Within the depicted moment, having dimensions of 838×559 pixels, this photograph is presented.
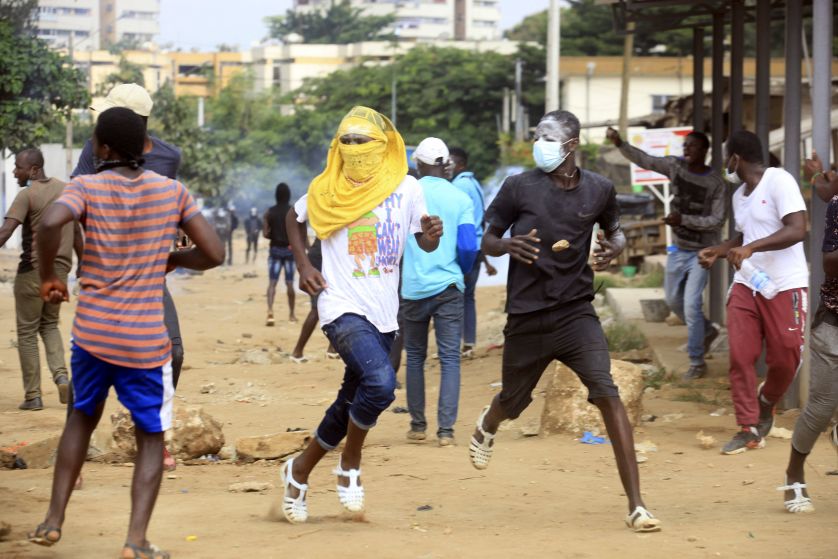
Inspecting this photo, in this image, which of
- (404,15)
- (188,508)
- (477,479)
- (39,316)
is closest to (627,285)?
(39,316)

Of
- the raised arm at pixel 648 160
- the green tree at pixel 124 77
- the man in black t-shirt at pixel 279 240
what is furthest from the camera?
the green tree at pixel 124 77

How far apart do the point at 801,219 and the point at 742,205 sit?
49 cm

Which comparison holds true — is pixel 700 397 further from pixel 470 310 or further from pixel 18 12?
pixel 18 12

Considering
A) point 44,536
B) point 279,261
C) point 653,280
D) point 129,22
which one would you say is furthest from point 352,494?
point 129,22

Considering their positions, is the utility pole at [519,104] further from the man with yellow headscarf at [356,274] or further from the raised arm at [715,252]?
the man with yellow headscarf at [356,274]

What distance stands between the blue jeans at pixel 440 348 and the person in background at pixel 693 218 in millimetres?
2805

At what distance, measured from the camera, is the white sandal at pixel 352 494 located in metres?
6.02

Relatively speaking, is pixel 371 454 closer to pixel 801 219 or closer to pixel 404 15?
pixel 801 219

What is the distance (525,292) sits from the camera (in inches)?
249

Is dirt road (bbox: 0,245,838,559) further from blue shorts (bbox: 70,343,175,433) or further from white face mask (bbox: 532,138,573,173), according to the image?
white face mask (bbox: 532,138,573,173)

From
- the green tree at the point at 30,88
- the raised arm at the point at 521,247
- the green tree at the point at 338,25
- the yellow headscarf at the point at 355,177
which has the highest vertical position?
the green tree at the point at 338,25

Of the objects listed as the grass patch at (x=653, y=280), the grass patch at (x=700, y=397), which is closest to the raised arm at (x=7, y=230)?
the grass patch at (x=700, y=397)

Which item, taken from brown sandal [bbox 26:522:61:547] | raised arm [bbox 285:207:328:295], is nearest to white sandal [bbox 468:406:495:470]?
raised arm [bbox 285:207:328:295]

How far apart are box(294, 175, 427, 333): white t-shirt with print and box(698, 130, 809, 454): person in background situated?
243cm
